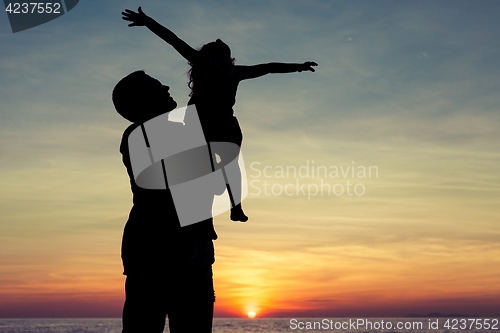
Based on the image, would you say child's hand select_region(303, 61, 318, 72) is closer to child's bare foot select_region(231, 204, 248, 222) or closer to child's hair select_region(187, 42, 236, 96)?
child's hair select_region(187, 42, 236, 96)

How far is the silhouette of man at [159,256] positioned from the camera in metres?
2.58

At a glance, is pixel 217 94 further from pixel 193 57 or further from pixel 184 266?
pixel 184 266

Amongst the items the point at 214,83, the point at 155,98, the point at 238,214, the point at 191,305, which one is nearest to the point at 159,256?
the point at 191,305

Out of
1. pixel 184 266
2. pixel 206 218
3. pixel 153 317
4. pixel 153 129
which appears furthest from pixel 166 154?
pixel 153 317

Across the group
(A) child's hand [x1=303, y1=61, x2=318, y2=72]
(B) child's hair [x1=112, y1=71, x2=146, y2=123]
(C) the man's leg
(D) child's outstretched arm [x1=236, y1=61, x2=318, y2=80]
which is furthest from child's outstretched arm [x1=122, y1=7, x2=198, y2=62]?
(C) the man's leg

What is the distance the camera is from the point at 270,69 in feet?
12.3

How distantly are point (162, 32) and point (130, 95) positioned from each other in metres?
0.84

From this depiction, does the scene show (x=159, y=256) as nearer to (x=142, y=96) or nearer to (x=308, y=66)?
(x=142, y=96)

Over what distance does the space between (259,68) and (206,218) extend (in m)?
1.54

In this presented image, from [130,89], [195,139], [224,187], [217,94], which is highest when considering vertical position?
[217,94]

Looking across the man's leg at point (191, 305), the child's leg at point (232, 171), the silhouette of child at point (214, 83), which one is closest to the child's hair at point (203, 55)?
the silhouette of child at point (214, 83)

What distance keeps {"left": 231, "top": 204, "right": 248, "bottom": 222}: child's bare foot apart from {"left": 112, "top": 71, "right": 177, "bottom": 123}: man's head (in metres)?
0.94

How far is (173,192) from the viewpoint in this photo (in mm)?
2674

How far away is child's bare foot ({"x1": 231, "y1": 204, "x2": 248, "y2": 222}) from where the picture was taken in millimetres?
3240
